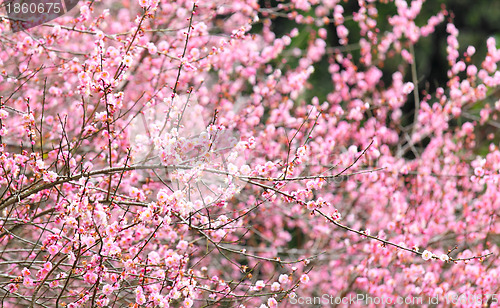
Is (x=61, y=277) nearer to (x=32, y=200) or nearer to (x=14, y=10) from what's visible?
(x=32, y=200)

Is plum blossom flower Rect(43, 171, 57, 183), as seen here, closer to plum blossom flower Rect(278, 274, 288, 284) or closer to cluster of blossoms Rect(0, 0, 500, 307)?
cluster of blossoms Rect(0, 0, 500, 307)

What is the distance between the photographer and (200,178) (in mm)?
2705

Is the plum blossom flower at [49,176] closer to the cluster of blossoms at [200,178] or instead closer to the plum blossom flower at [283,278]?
the cluster of blossoms at [200,178]

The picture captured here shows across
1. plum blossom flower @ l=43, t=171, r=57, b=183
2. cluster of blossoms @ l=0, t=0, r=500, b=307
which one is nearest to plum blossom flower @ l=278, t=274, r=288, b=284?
cluster of blossoms @ l=0, t=0, r=500, b=307

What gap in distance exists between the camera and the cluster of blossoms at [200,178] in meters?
2.67

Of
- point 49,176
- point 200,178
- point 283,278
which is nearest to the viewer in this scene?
point 49,176

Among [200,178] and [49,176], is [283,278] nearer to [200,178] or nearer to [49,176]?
[200,178]

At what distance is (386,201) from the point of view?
5914 mm

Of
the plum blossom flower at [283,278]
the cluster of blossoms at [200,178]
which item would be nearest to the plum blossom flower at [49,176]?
the cluster of blossoms at [200,178]

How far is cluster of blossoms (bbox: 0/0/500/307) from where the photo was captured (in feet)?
8.77

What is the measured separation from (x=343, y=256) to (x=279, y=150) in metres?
1.30

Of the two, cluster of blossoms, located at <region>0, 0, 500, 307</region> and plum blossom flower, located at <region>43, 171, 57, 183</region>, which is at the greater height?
plum blossom flower, located at <region>43, 171, 57, 183</region>

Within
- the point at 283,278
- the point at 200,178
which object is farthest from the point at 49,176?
the point at 283,278

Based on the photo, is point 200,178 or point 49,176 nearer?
point 49,176
